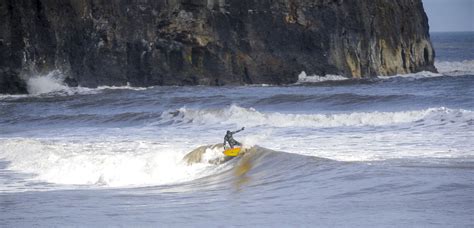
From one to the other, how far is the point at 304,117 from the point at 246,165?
30.7ft

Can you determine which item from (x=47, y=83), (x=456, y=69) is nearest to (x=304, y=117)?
(x=47, y=83)

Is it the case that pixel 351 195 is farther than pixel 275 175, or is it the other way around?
pixel 275 175

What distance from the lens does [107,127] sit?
24266 millimetres

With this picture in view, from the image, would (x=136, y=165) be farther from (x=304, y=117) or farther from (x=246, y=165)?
(x=304, y=117)

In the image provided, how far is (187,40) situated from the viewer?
124ft

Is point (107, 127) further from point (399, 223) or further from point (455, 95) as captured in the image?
point (399, 223)

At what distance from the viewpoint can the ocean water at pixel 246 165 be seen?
388 inches

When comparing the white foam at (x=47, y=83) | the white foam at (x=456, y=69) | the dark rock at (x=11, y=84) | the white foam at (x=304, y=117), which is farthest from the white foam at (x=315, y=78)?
the white foam at (x=304, y=117)

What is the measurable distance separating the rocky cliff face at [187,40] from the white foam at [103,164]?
1812cm

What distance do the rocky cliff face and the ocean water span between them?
6030 mm

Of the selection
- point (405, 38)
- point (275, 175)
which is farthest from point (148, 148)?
point (405, 38)

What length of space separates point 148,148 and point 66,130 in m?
5.80

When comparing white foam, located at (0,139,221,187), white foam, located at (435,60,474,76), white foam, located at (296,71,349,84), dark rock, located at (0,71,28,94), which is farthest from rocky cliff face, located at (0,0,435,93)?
white foam, located at (0,139,221,187)

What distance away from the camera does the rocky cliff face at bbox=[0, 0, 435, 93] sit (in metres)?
36.3
